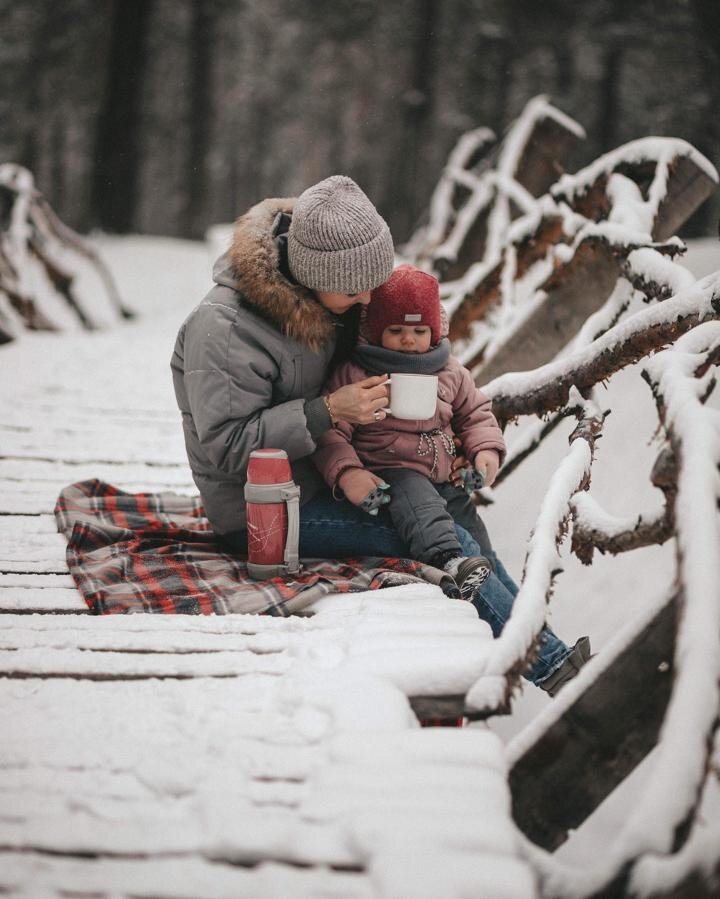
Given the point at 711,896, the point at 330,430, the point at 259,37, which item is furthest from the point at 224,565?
the point at 259,37

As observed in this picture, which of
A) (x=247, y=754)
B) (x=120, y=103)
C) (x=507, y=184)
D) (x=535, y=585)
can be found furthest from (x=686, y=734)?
(x=120, y=103)

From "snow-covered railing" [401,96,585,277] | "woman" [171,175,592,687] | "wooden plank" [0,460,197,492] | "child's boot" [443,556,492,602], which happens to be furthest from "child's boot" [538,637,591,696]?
"snow-covered railing" [401,96,585,277]

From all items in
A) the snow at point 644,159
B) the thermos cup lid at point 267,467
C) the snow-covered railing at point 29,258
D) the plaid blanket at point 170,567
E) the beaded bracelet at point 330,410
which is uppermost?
the snow at point 644,159

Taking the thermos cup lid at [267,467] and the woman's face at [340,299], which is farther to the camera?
the woman's face at [340,299]

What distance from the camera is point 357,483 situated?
263 cm

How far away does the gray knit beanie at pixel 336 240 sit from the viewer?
2477mm

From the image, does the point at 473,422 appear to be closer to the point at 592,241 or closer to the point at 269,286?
the point at 269,286

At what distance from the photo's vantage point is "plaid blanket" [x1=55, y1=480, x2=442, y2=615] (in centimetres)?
237

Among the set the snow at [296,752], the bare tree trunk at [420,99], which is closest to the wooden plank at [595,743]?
the snow at [296,752]

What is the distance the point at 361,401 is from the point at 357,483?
27cm

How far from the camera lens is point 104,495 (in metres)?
3.27

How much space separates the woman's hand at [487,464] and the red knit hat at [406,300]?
469 mm

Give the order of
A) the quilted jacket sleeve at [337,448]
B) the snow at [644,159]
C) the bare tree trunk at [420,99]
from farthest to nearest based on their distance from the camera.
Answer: the bare tree trunk at [420,99], the snow at [644,159], the quilted jacket sleeve at [337,448]

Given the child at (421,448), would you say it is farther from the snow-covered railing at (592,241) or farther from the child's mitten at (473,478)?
the snow-covered railing at (592,241)
